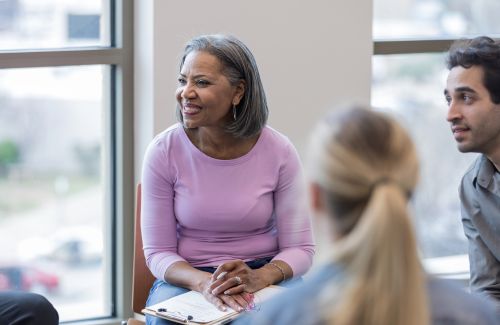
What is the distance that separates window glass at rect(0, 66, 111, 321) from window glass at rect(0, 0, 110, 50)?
0.35 ft

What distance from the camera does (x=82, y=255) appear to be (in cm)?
368

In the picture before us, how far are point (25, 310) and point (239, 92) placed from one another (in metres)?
0.99

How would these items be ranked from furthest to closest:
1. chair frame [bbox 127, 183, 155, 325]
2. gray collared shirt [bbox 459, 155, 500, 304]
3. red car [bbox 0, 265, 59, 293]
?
red car [bbox 0, 265, 59, 293] < chair frame [bbox 127, 183, 155, 325] < gray collared shirt [bbox 459, 155, 500, 304]

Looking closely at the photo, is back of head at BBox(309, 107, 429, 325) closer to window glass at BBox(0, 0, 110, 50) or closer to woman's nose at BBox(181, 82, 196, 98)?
woman's nose at BBox(181, 82, 196, 98)

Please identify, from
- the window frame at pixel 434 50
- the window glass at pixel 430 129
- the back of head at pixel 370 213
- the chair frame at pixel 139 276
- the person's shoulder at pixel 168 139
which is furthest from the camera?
the window glass at pixel 430 129

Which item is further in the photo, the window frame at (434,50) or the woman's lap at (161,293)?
the window frame at (434,50)

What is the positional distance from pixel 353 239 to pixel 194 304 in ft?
4.19

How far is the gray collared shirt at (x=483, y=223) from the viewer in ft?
8.83

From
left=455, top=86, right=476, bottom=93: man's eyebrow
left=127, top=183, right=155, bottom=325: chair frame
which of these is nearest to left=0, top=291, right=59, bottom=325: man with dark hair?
left=127, top=183, right=155, bottom=325: chair frame

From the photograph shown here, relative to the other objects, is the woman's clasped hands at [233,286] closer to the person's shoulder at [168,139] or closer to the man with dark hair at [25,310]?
the person's shoulder at [168,139]

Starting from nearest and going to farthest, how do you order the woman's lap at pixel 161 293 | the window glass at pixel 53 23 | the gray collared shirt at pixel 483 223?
the gray collared shirt at pixel 483 223 < the woman's lap at pixel 161 293 < the window glass at pixel 53 23

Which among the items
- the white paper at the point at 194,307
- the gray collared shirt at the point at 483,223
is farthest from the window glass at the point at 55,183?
the gray collared shirt at the point at 483,223

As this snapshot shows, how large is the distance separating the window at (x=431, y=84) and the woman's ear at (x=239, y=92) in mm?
1200

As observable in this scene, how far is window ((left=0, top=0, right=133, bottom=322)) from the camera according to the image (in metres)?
3.49
